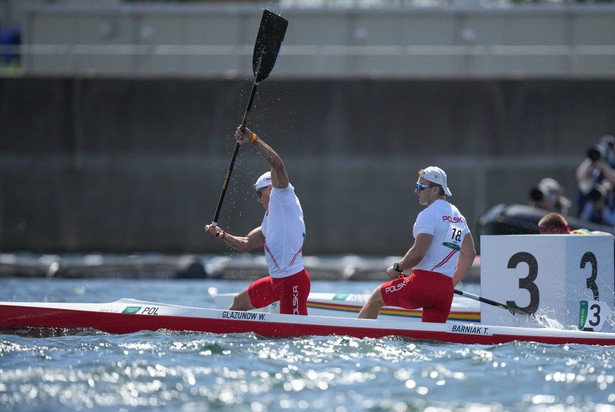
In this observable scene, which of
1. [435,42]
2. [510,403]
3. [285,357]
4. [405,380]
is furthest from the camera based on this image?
[435,42]

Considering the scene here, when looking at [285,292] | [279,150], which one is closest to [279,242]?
[285,292]

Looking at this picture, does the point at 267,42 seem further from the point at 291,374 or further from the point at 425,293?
the point at 291,374

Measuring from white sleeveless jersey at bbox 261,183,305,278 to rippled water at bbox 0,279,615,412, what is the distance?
68cm

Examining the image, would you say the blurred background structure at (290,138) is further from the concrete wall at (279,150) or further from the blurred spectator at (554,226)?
the blurred spectator at (554,226)

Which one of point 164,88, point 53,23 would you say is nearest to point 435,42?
point 164,88

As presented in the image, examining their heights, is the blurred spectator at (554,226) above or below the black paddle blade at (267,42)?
below

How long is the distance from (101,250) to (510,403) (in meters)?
14.3

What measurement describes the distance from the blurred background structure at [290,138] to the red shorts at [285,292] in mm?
9705

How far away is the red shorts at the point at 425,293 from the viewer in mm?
8969

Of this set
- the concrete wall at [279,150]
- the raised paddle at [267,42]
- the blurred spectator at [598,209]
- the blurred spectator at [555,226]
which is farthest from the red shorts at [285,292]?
the concrete wall at [279,150]

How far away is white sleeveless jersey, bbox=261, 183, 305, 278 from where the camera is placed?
9.09 metres

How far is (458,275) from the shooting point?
9492mm

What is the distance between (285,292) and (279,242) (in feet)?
1.54

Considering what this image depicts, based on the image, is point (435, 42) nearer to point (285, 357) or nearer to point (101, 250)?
point (101, 250)
